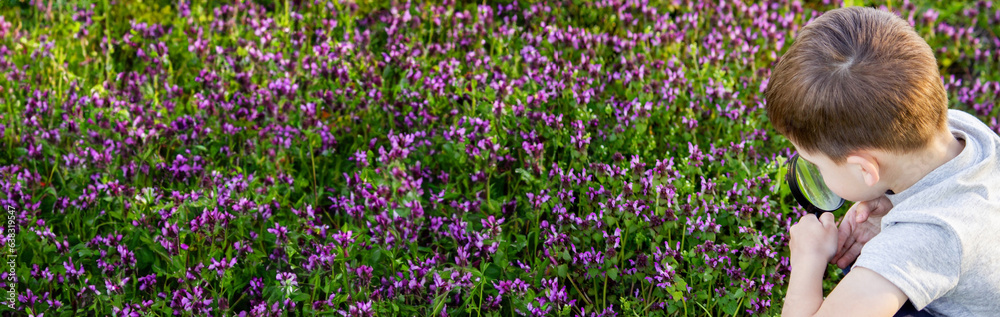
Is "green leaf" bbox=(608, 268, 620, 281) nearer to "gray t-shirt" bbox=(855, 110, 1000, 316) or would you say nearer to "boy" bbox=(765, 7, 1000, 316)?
"boy" bbox=(765, 7, 1000, 316)

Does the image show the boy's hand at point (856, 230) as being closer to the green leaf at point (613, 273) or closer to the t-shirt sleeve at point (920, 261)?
the t-shirt sleeve at point (920, 261)

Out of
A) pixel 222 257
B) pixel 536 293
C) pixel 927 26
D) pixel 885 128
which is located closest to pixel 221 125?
pixel 222 257

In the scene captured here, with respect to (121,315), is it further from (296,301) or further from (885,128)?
(885,128)

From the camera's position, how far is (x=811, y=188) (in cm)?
286

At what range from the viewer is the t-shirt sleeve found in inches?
84.8

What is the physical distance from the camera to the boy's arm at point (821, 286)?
218 centimetres

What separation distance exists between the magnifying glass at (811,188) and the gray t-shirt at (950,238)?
40 centimetres

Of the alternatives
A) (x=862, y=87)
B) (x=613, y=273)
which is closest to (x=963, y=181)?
(x=862, y=87)

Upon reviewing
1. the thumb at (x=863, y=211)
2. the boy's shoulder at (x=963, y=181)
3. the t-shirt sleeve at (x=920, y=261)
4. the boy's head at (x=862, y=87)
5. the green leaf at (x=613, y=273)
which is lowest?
the green leaf at (x=613, y=273)

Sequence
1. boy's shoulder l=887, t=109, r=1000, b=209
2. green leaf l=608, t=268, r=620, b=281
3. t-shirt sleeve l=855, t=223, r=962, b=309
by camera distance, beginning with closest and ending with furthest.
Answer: t-shirt sleeve l=855, t=223, r=962, b=309
boy's shoulder l=887, t=109, r=1000, b=209
green leaf l=608, t=268, r=620, b=281

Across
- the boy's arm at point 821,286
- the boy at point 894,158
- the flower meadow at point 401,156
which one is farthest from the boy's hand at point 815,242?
the flower meadow at point 401,156

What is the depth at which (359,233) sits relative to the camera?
3305 millimetres

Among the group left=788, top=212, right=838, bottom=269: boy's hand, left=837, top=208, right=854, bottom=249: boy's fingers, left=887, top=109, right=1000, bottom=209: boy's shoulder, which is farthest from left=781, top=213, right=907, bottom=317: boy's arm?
left=887, top=109, right=1000, bottom=209: boy's shoulder

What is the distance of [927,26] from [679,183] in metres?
2.63
